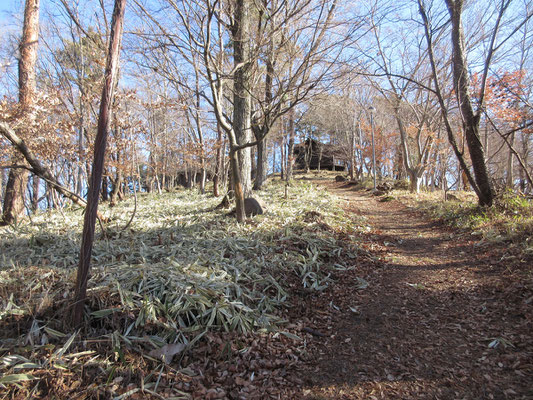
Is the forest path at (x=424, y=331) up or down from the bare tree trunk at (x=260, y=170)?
down

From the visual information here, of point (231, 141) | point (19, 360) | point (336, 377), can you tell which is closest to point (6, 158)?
point (231, 141)

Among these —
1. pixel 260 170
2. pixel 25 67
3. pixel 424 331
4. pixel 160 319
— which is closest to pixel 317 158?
pixel 260 170

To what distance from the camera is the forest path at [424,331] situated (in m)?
1.93

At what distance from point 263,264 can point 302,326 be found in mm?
1120

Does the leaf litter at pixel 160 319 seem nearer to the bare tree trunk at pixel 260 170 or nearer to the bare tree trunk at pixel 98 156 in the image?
the bare tree trunk at pixel 98 156

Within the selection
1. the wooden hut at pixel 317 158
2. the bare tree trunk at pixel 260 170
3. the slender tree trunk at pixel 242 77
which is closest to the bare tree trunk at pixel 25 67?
the slender tree trunk at pixel 242 77

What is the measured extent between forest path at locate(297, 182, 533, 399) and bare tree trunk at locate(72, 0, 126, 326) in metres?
1.91

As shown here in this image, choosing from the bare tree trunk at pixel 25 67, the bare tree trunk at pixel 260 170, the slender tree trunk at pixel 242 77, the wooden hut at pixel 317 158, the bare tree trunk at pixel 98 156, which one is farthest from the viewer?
the wooden hut at pixel 317 158

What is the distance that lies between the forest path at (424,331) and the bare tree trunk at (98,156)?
191 centimetres

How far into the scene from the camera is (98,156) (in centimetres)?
209

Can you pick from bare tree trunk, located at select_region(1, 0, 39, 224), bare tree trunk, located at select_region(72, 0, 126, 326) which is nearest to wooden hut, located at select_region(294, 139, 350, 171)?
bare tree trunk, located at select_region(1, 0, 39, 224)

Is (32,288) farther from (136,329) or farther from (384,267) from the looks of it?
(384,267)

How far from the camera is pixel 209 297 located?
2.78 meters

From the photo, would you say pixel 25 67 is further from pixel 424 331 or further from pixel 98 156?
pixel 424 331
